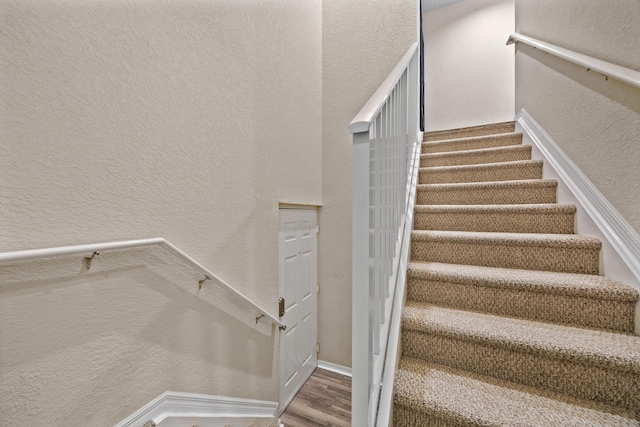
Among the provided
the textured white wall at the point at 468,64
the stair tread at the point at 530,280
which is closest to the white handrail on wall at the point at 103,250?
the stair tread at the point at 530,280

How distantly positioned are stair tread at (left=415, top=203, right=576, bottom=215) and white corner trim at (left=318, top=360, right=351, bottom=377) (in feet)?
6.18

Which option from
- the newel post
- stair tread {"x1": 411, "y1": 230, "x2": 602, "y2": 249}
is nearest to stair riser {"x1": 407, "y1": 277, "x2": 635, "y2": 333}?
stair tread {"x1": 411, "y1": 230, "x2": 602, "y2": 249}

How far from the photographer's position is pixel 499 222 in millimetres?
1515

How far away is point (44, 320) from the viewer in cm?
81

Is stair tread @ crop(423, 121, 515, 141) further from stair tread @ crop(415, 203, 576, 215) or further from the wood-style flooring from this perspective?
the wood-style flooring

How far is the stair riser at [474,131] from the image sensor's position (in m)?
2.46

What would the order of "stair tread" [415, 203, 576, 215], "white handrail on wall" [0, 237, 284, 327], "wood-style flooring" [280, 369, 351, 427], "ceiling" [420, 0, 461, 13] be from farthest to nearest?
"ceiling" [420, 0, 461, 13] → "wood-style flooring" [280, 369, 351, 427] → "stair tread" [415, 203, 576, 215] → "white handrail on wall" [0, 237, 284, 327]

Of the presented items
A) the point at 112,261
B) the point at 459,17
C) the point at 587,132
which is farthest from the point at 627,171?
the point at 459,17

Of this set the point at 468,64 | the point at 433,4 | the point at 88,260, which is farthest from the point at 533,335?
the point at 433,4

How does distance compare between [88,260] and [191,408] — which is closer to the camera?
[88,260]

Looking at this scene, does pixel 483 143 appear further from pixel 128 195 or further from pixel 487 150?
pixel 128 195

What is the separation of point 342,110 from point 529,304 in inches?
87.7

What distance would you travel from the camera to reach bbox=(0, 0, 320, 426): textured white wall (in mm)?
773

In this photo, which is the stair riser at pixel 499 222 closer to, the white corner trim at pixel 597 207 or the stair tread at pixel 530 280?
the white corner trim at pixel 597 207
